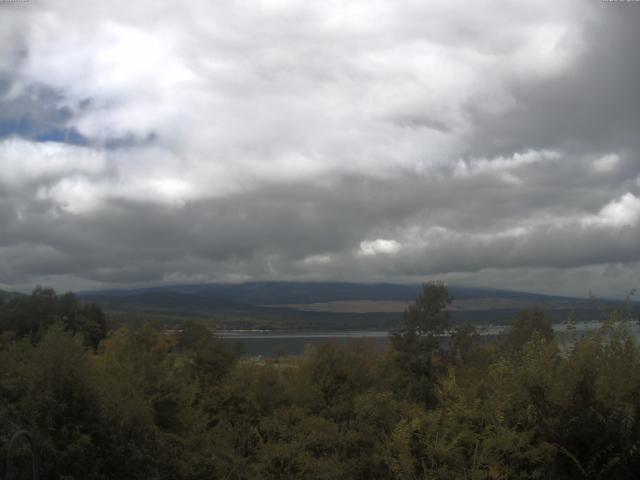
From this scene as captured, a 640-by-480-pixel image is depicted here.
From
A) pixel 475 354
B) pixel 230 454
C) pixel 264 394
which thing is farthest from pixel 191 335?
pixel 475 354

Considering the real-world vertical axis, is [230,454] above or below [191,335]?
below

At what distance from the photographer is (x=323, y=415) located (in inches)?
1332

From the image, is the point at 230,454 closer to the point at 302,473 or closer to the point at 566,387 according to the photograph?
the point at 302,473

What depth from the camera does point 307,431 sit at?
2711 centimetres

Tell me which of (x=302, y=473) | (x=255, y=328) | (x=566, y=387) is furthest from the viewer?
(x=255, y=328)

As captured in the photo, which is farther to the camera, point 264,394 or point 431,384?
point 431,384

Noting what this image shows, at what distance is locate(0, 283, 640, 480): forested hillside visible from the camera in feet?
44.1

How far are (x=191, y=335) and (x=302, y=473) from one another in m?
19.5

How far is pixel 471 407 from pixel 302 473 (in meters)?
9.35

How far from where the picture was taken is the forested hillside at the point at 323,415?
13.4m

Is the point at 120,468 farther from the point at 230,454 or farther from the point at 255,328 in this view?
the point at 255,328

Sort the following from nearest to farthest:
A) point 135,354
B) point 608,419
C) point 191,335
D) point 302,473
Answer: point 608,419
point 302,473
point 135,354
point 191,335

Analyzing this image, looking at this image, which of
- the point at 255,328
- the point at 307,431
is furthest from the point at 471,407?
the point at 255,328

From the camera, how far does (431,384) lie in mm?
49188
